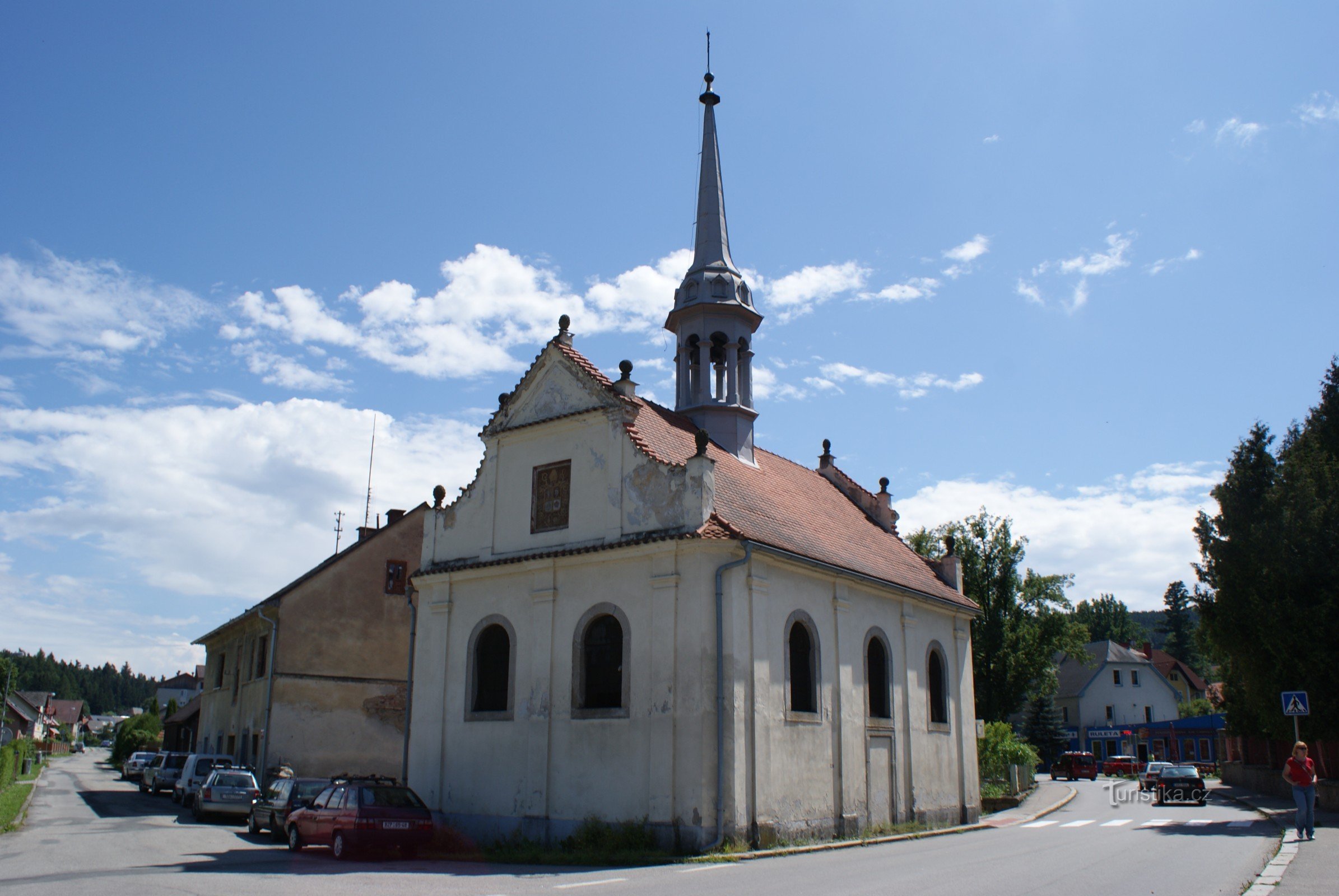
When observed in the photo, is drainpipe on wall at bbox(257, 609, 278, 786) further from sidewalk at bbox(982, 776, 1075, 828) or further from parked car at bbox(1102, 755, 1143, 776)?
parked car at bbox(1102, 755, 1143, 776)

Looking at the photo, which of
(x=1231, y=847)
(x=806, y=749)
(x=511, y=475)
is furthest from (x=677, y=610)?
(x=1231, y=847)

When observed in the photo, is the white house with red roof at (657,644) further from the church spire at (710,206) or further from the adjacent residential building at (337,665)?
the adjacent residential building at (337,665)

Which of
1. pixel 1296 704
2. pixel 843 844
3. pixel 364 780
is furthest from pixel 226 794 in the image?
pixel 1296 704

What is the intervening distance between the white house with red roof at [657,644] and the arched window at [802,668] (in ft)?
0.15

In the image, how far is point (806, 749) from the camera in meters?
17.7

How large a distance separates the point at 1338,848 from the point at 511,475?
16.0 meters

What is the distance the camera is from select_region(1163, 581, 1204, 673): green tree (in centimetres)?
11706

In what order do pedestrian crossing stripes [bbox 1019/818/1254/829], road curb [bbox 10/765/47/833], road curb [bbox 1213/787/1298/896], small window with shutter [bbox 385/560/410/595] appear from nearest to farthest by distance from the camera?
road curb [bbox 1213/787/1298/896] → pedestrian crossing stripes [bbox 1019/818/1254/829] → road curb [bbox 10/765/47/833] → small window with shutter [bbox 385/560/410/595]

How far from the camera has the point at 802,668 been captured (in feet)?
60.9

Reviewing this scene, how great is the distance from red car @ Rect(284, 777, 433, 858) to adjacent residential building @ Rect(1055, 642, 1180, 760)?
6935 cm

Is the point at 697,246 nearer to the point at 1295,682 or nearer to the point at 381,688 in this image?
the point at 381,688

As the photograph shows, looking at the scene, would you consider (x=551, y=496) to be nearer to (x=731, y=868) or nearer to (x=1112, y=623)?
(x=731, y=868)

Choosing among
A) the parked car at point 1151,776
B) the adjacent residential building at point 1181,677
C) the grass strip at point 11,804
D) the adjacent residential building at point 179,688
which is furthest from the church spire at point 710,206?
the adjacent residential building at point 179,688

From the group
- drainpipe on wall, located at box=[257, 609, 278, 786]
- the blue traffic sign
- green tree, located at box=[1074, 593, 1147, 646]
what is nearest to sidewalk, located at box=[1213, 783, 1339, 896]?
the blue traffic sign
